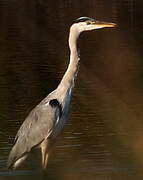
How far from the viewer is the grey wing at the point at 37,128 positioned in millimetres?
8891

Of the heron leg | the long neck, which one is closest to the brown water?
the heron leg

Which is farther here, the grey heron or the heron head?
the heron head

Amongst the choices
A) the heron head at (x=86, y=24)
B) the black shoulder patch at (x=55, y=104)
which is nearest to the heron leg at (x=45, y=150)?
the black shoulder patch at (x=55, y=104)

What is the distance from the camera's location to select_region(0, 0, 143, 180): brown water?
31.0 feet

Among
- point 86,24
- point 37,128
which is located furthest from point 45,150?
point 86,24

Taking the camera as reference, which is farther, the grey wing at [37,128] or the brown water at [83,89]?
the brown water at [83,89]

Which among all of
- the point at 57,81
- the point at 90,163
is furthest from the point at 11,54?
the point at 90,163

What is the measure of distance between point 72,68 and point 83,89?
15.5 ft

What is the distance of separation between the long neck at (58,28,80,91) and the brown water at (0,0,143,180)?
0.98 meters

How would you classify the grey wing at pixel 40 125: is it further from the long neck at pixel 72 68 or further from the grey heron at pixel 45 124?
the long neck at pixel 72 68

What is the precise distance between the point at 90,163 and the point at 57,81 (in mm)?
5311

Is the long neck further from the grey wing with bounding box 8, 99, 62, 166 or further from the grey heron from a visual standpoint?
the grey wing with bounding box 8, 99, 62, 166

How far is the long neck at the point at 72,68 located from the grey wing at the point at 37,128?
22cm

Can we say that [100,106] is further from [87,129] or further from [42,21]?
[42,21]
